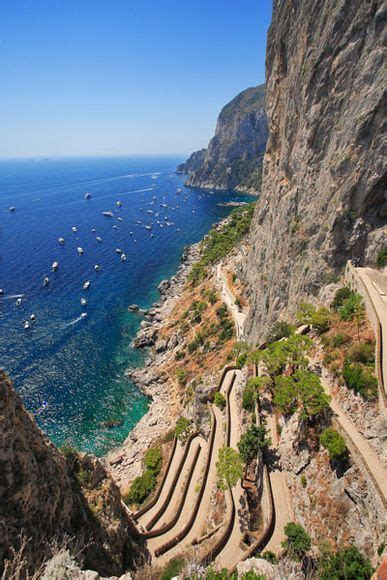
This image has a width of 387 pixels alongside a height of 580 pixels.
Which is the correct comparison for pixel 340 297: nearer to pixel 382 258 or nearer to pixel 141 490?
pixel 382 258

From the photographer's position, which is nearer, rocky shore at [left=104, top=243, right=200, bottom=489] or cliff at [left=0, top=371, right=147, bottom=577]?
cliff at [left=0, top=371, right=147, bottom=577]

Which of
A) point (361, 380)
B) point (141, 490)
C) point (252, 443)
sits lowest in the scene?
point (141, 490)

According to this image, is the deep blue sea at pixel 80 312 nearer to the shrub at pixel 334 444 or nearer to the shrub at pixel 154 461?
the shrub at pixel 154 461

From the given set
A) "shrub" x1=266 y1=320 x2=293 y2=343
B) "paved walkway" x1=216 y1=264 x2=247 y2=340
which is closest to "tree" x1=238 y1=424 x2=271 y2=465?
"shrub" x1=266 y1=320 x2=293 y2=343

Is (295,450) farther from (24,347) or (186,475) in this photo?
(24,347)

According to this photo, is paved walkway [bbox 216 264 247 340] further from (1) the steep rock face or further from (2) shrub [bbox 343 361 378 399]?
(2) shrub [bbox 343 361 378 399]

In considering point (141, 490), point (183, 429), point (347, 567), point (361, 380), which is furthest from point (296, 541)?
point (183, 429)

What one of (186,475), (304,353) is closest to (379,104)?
(304,353)
